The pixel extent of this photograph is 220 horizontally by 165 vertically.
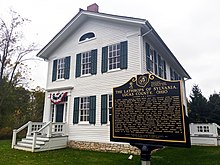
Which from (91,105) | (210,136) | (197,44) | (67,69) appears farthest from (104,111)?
(197,44)

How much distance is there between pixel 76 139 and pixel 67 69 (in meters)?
4.73

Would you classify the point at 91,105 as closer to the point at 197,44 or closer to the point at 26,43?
the point at 26,43

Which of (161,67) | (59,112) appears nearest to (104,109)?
(59,112)

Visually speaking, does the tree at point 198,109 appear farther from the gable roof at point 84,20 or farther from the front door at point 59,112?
the front door at point 59,112

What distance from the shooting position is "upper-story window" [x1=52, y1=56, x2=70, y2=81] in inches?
504

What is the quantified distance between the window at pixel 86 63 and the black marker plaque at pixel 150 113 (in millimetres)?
6997

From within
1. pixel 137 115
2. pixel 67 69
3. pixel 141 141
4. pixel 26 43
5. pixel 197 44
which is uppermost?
pixel 197 44

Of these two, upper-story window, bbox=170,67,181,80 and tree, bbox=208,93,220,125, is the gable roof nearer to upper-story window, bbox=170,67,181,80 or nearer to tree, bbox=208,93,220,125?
upper-story window, bbox=170,67,181,80

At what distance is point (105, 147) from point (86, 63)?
211 inches

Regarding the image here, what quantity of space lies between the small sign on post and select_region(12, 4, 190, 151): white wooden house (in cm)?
492

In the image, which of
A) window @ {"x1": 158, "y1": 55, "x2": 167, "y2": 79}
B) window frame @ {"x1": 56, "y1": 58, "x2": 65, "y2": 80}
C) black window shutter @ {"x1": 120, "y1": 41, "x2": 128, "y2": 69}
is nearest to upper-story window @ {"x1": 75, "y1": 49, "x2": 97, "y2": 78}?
window frame @ {"x1": 56, "y1": 58, "x2": 65, "y2": 80}

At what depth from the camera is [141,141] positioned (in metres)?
4.39

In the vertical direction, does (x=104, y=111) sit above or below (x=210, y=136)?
above

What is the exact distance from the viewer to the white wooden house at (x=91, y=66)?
10.2m
